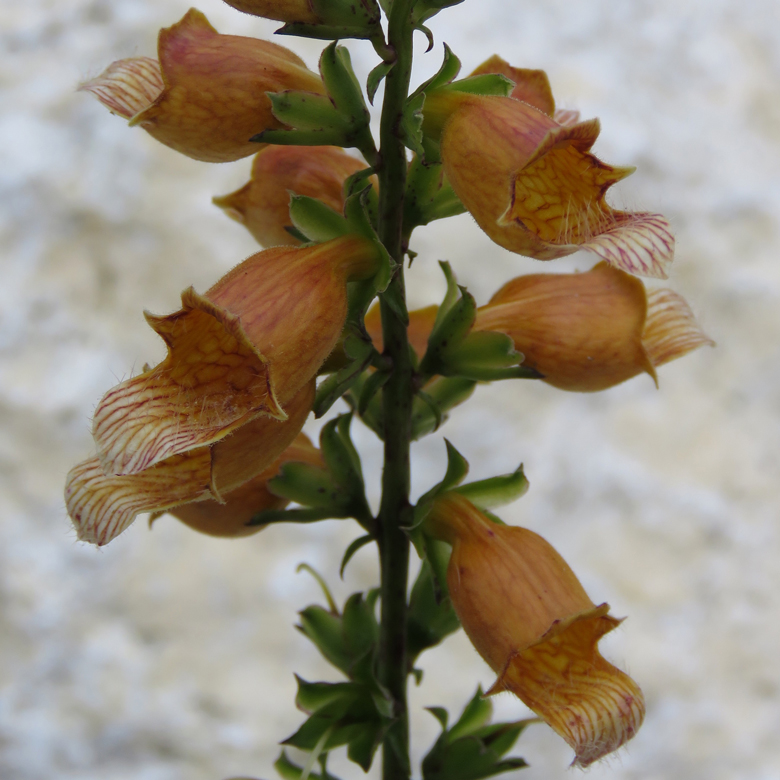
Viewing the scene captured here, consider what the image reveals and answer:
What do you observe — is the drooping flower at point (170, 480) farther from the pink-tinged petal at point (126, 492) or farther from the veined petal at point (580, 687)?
the veined petal at point (580, 687)

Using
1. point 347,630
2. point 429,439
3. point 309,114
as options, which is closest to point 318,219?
point 309,114

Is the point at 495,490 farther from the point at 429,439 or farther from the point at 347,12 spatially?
the point at 429,439

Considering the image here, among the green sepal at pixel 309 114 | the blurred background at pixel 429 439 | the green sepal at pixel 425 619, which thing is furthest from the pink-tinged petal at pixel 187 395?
the blurred background at pixel 429 439

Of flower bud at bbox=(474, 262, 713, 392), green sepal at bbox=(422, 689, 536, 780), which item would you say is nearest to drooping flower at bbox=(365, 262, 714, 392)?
flower bud at bbox=(474, 262, 713, 392)

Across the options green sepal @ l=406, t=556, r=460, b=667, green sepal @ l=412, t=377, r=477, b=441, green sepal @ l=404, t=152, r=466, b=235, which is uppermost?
green sepal @ l=404, t=152, r=466, b=235

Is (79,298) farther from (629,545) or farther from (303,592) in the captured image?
(629,545)

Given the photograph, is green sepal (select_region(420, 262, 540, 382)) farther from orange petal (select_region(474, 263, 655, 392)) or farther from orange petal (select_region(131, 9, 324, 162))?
orange petal (select_region(131, 9, 324, 162))
